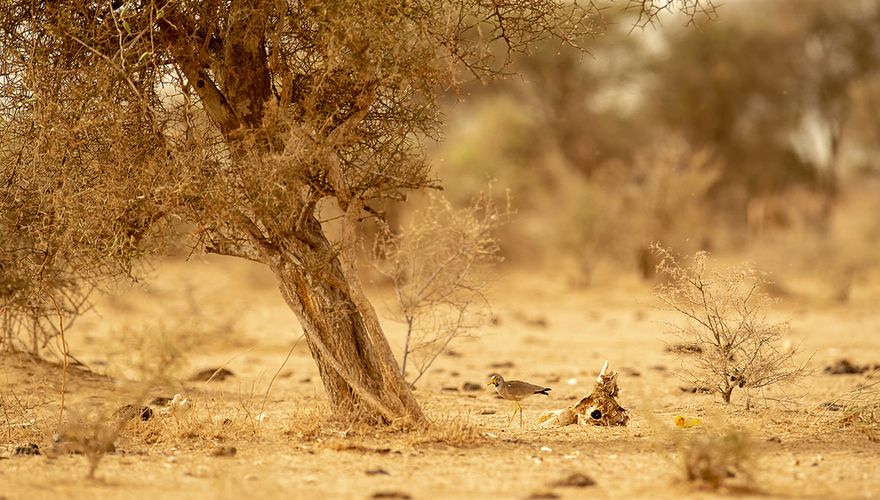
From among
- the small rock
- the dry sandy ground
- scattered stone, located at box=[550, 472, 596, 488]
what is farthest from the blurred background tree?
scattered stone, located at box=[550, 472, 596, 488]

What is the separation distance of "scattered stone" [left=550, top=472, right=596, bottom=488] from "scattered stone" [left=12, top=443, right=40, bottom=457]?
10.3 feet

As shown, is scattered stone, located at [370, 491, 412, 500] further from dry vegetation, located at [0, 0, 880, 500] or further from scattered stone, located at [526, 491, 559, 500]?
scattered stone, located at [526, 491, 559, 500]

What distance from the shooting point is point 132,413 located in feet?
22.9

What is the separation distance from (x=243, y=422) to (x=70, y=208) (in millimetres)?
1784

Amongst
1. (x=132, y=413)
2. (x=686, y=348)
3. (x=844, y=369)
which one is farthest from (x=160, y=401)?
(x=844, y=369)

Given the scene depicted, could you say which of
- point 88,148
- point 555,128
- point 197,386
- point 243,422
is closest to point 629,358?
point 197,386

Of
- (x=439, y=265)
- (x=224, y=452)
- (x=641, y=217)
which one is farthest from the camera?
(x=641, y=217)

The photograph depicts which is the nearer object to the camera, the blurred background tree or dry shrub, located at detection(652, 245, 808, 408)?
dry shrub, located at detection(652, 245, 808, 408)

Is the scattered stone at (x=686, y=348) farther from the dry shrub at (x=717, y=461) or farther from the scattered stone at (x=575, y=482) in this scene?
the scattered stone at (x=575, y=482)

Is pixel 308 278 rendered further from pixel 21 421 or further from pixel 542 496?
pixel 21 421

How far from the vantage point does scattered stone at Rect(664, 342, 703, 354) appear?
823 centimetres

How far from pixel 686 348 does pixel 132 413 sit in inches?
157

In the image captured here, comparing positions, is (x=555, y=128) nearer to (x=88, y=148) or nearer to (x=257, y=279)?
(x=257, y=279)

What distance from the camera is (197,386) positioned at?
10.3m
